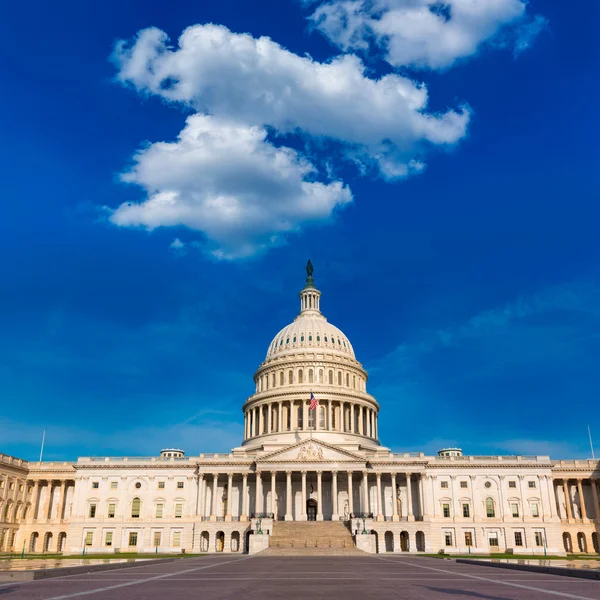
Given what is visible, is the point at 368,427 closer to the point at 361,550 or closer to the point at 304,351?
the point at 304,351

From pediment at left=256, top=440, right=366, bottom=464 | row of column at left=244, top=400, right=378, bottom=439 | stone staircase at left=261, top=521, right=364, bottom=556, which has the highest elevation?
row of column at left=244, top=400, right=378, bottom=439

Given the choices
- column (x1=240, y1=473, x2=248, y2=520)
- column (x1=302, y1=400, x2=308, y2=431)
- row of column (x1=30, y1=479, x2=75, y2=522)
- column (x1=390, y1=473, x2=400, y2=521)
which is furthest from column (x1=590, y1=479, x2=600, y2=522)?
row of column (x1=30, y1=479, x2=75, y2=522)

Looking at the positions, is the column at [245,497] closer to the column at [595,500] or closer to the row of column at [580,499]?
the row of column at [580,499]

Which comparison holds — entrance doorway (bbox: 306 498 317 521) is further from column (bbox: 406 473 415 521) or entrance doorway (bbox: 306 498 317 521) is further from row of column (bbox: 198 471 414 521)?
column (bbox: 406 473 415 521)

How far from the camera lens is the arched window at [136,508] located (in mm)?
102188

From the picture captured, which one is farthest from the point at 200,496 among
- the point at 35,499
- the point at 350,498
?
the point at 35,499

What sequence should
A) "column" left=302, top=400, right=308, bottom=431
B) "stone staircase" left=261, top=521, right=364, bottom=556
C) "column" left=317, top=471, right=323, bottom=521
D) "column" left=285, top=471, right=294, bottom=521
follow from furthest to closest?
"column" left=302, top=400, right=308, bottom=431 → "column" left=317, top=471, right=323, bottom=521 → "column" left=285, top=471, right=294, bottom=521 → "stone staircase" left=261, top=521, right=364, bottom=556

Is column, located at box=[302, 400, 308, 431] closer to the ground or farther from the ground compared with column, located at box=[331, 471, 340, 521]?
farther from the ground

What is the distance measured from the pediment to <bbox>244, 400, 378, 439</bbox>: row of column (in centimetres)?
1633

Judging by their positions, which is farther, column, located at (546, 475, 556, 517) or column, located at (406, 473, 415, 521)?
column, located at (546, 475, 556, 517)

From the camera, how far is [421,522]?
93.4m

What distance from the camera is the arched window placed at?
102 meters

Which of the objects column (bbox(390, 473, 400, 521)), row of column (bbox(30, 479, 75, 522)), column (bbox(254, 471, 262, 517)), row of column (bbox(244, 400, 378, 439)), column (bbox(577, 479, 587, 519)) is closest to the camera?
column (bbox(390, 473, 400, 521))

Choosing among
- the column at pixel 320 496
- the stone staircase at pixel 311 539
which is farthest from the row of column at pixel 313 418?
the stone staircase at pixel 311 539
